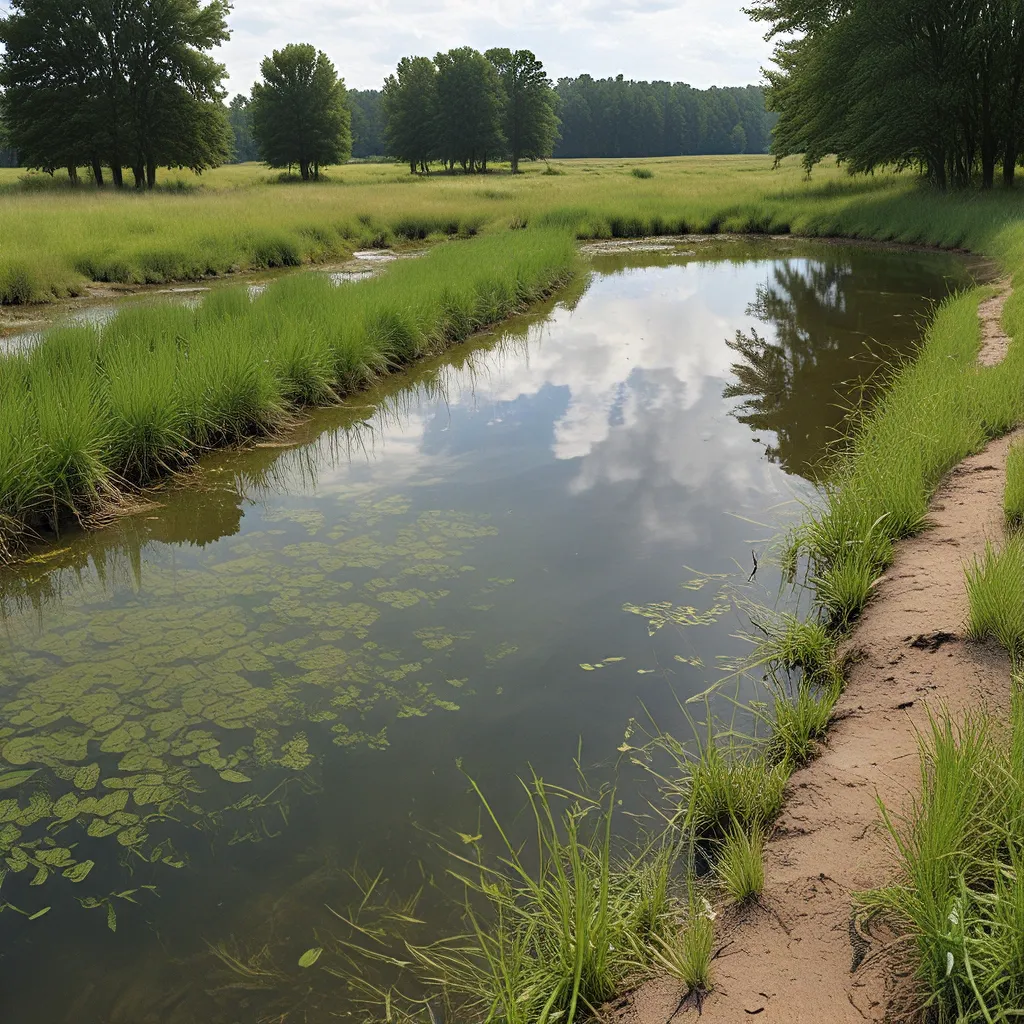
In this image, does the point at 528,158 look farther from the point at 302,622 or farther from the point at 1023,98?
the point at 302,622

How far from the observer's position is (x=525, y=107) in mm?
61125

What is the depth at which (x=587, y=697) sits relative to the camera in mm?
3670

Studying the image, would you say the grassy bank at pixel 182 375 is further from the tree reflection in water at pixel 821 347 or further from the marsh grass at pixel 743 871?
the marsh grass at pixel 743 871

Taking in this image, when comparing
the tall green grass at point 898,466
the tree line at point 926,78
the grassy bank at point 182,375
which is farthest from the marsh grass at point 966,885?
the tree line at point 926,78

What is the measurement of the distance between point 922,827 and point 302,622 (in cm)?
308

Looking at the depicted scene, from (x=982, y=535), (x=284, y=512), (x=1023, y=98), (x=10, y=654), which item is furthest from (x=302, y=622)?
(x=1023, y=98)

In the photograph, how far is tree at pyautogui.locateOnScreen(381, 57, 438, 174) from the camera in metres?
58.2

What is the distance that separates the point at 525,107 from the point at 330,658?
64.6 m

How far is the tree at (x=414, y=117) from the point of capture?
5825 cm

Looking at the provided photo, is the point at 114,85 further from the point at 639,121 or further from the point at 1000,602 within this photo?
the point at 639,121

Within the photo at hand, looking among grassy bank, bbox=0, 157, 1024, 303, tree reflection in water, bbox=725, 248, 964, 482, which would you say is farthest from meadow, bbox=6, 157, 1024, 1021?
tree reflection in water, bbox=725, 248, 964, 482

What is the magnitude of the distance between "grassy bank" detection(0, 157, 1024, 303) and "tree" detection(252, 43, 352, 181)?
1361 cm

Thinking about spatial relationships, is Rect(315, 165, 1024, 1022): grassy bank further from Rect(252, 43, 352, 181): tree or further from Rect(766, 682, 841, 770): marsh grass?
Rect(252, 43, 352, 181): tree

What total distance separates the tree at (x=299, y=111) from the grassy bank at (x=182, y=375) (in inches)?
1539
